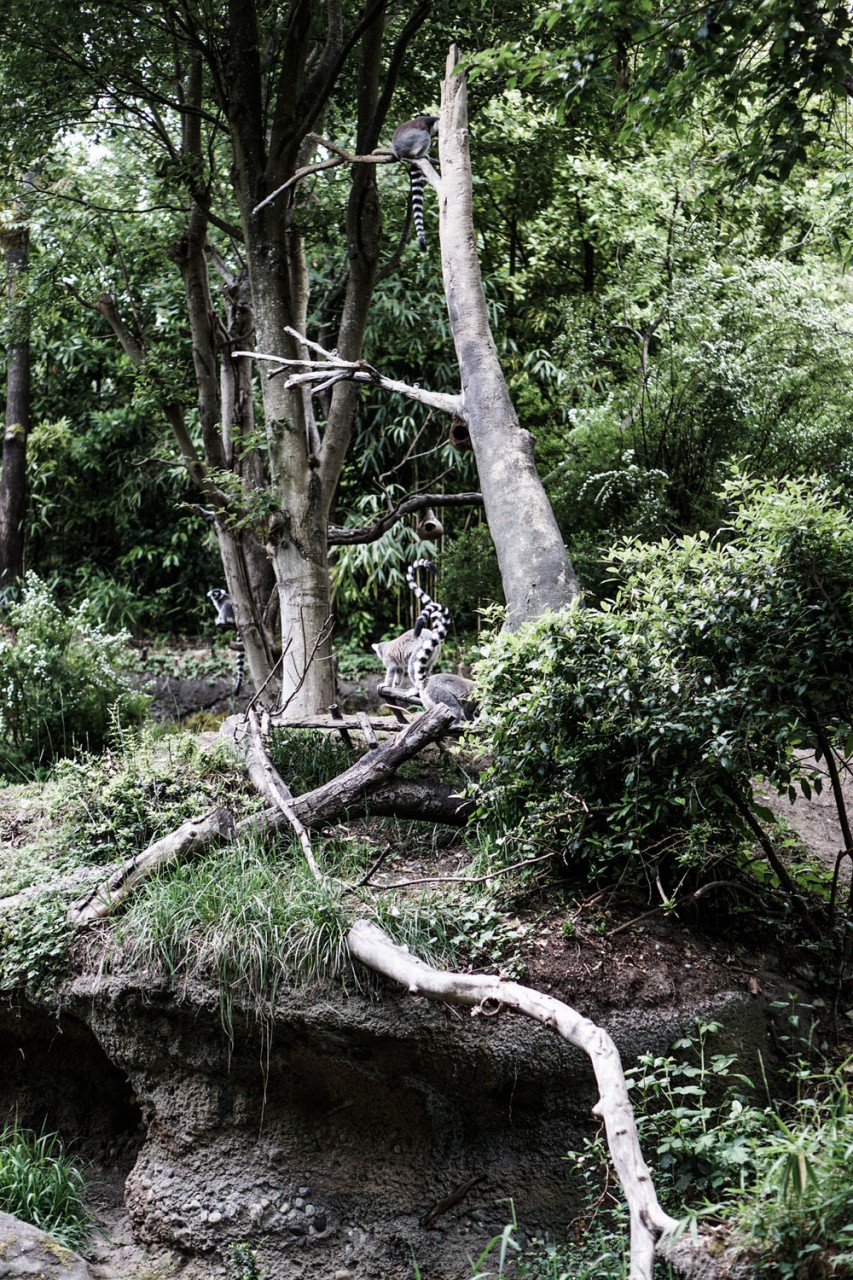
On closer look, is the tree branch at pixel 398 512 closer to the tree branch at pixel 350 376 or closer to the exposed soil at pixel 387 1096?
the tree branch at pixel 350 376

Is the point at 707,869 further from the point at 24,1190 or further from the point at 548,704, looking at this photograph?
the point at 24,1190

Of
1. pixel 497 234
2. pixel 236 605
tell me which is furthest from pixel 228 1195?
pixel 497 234

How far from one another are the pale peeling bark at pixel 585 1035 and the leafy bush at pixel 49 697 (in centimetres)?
427

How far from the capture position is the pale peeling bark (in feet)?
9.80

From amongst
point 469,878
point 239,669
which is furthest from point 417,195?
point 469,878

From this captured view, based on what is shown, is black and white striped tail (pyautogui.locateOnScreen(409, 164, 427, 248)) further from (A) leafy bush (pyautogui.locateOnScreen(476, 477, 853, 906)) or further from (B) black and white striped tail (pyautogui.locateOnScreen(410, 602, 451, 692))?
(A) leafy bush (pyautogui.locateOnScreen(476, 477, 853, 906))

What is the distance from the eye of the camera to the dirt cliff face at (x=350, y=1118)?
4.43 m

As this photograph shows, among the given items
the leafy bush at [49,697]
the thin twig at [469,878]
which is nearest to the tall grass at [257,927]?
the thin twig at [469,878]

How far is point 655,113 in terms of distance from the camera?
5938mm

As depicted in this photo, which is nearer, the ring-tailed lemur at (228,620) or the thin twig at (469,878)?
the thin twig at (469,878)

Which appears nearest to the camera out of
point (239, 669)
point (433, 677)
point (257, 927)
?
point (257, 927)

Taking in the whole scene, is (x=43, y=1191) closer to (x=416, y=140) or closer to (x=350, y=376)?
(x=350, y=376)

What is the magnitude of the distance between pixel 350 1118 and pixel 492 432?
4.34m

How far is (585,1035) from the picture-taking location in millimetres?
3447
